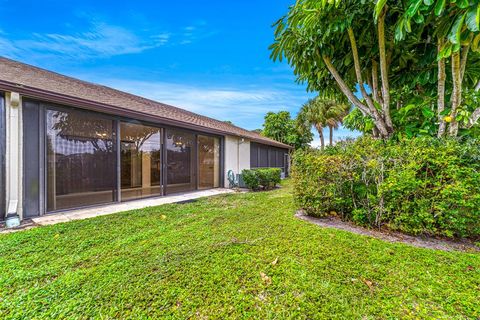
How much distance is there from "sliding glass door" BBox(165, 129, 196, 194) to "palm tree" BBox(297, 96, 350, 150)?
15.6 m

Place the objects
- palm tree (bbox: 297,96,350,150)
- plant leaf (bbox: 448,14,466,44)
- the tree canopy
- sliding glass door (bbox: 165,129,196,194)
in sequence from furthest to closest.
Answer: palm tree (bbox: 297,96,350,150) → sliding glass door (bbox: 165,129,196,194) → the tree canopy → plant leaf (bbox: 448,14,466,44)

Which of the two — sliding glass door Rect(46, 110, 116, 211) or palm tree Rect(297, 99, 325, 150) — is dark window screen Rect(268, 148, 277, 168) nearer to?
palm tree Rect(297, 99, 325, 150)

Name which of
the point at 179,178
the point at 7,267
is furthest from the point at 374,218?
the point at 179,178

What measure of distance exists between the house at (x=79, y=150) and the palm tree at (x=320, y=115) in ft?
50.0

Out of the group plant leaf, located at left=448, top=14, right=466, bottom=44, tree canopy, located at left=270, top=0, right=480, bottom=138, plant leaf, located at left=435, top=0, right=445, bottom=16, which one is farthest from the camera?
tree canopy, located at left=270, top=0, right=480, bottom=138

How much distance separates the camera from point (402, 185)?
341 centimetres

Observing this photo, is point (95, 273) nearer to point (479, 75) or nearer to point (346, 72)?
point (346, 72)

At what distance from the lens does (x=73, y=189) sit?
5262mm

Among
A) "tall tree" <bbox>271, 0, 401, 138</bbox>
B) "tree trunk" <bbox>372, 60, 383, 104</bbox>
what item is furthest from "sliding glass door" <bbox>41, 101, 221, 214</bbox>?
"tree trunk" <bbox>372, 60, 383, 104</bbox>

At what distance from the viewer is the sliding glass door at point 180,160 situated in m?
7.65

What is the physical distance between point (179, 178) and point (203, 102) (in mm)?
9848

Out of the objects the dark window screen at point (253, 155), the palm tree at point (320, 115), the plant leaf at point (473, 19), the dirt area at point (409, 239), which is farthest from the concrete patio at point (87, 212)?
the palm tree at point (320, 115)

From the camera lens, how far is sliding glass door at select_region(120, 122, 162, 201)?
6391 mm

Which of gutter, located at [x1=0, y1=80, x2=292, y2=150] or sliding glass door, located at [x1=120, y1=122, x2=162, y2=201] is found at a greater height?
gutter, located at [x1=0, y1=80, x2=292, y2=150]
